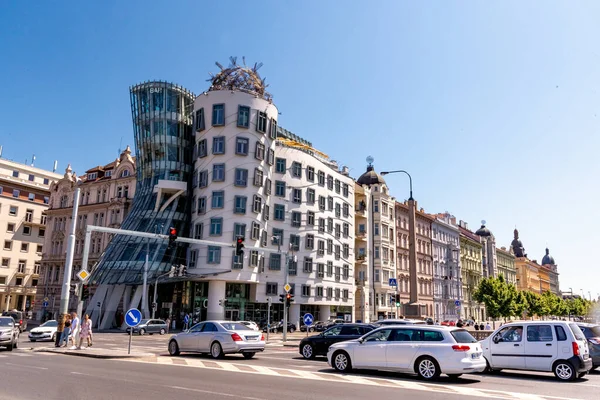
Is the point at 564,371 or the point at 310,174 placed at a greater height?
the point at 310,174

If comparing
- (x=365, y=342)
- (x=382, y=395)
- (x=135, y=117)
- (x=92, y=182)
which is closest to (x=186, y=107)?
(x=135, y=117)

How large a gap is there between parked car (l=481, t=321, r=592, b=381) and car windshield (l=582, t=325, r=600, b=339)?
3328 mm

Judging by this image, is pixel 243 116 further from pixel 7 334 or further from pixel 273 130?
pixel 7 334

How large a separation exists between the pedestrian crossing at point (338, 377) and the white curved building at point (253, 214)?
1176 inches

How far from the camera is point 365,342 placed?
1528 cm

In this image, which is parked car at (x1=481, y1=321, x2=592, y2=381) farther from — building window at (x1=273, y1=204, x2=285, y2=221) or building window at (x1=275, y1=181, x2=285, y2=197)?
building window at (x1=275, y1=181, x2=285, y2=197)

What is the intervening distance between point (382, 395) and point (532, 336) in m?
6.92

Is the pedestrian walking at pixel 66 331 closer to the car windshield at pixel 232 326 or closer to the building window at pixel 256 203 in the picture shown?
the car windshield at pixel 232 326

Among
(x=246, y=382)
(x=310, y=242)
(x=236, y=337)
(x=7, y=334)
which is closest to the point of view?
(x=246, y=382)

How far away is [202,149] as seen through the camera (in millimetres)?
52281

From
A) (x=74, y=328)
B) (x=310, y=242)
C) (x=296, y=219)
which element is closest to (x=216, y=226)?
(x=296, y=219)

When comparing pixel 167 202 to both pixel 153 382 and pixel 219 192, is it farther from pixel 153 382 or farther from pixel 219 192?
pixel 153 382

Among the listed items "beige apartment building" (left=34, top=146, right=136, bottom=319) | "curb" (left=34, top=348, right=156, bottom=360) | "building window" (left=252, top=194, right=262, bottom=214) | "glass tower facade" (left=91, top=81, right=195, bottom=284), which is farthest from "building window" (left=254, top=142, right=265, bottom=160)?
"curb" (left=34, top=348, right=156, bottom=360)

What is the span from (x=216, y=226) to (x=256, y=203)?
15.6 ft
